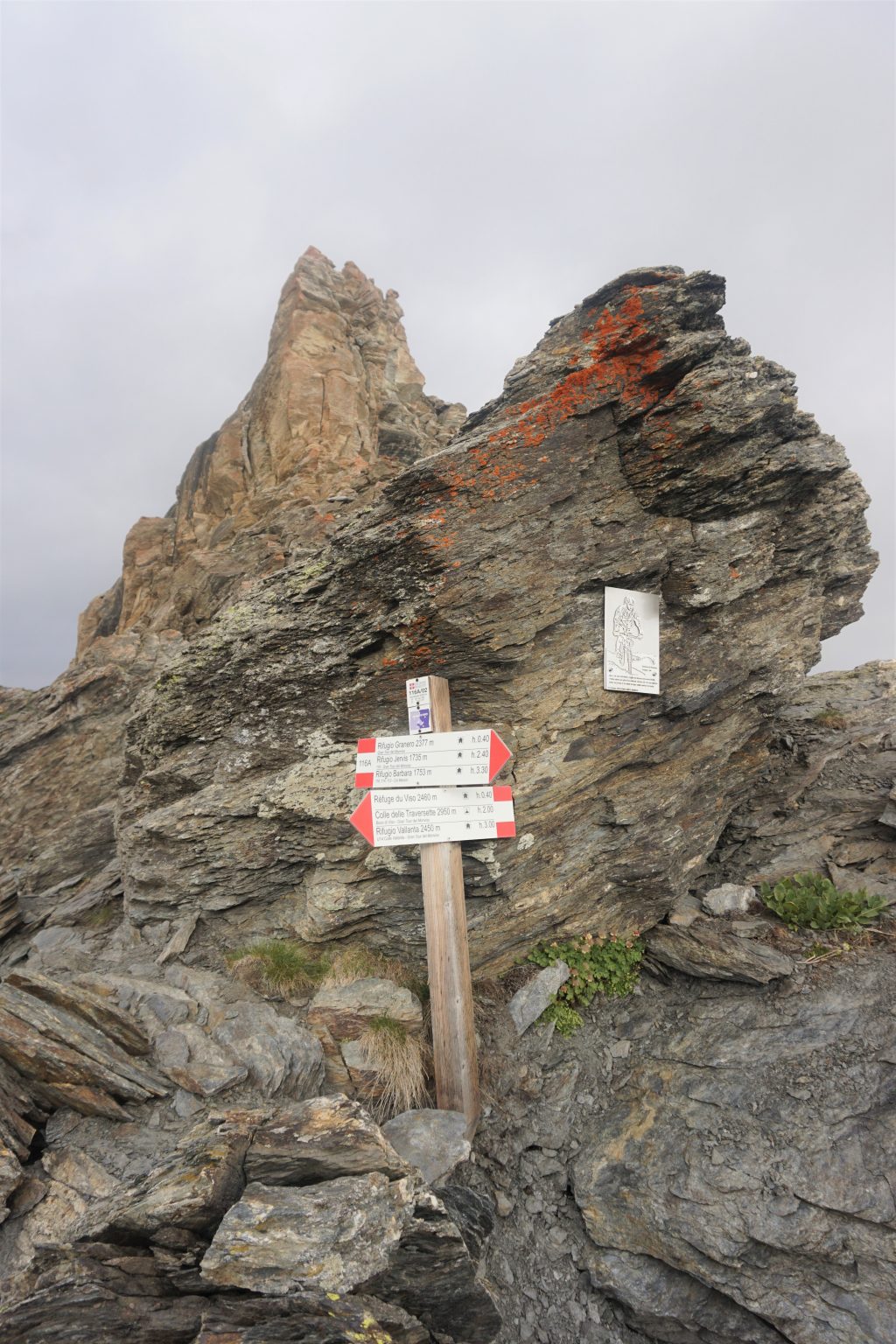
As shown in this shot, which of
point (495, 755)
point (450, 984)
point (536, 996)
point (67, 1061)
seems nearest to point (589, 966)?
point (536, 996)

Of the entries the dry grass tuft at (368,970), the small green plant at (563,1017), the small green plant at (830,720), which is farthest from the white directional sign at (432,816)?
the small green plant at (830,720)

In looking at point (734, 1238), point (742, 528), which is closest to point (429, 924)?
point (734, 1238)

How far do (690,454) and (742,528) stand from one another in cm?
133

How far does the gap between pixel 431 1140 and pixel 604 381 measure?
8726mm

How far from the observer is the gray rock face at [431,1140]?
Result: 564 cm

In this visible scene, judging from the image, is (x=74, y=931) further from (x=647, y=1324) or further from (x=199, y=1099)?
(x=647, y=1324)

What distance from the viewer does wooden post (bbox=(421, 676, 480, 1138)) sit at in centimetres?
645

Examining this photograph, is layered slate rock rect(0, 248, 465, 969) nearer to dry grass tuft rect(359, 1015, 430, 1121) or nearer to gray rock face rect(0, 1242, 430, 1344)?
dry grass tuft rect(359, 1015, 430, 1121)

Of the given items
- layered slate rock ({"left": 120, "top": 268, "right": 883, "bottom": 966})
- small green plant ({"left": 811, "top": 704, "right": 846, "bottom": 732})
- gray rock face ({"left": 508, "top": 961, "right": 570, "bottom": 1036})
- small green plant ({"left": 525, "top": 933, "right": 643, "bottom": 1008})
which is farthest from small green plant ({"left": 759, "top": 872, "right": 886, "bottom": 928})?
small green plant ({"left": 811, "top": 704, "right": 846, "bottom": 732})

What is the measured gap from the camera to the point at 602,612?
26.4 ft

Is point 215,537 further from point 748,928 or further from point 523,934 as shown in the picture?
point 748,928

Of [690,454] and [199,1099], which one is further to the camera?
[690,454]

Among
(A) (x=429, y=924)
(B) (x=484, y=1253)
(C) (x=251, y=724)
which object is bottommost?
(B) (x=484, y=1253)

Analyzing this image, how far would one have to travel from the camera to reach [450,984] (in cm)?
657
